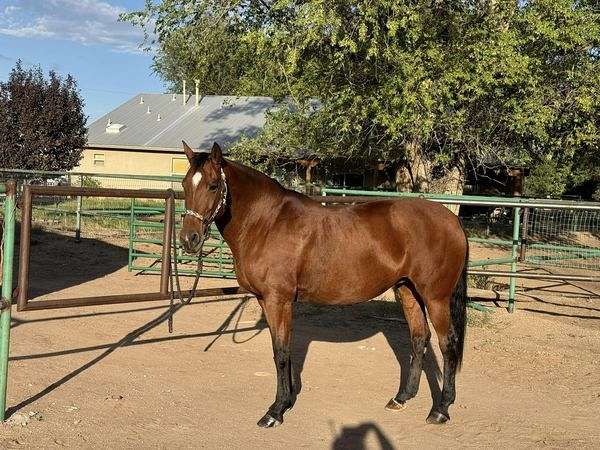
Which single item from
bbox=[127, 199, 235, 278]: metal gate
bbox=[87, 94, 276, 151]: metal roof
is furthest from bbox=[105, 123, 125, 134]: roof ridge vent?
bbox=[127, 199, 235, 278]: metal gate

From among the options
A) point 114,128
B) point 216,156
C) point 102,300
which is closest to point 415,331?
point 216,156

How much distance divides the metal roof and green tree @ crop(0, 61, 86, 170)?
6.69 m

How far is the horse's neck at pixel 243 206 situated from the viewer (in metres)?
4.39

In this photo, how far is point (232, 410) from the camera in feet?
14.9

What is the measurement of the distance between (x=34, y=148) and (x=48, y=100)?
2117 millimetres

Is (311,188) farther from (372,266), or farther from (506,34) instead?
(372,266)

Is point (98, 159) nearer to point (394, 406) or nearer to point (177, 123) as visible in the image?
point (177, 123)

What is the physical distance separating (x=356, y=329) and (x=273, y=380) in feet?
7.41

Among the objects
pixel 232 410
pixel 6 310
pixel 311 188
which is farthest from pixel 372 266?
pixel 311 188

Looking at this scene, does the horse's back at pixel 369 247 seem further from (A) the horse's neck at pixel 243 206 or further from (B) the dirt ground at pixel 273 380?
(B) the dirt ground at pixel 273 380

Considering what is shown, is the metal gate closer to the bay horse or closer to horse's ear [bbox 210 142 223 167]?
the bay horse

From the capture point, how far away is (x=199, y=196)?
13.3ft

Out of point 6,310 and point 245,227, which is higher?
point 245,227

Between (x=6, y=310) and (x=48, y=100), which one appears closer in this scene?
(x=6, y=310)
